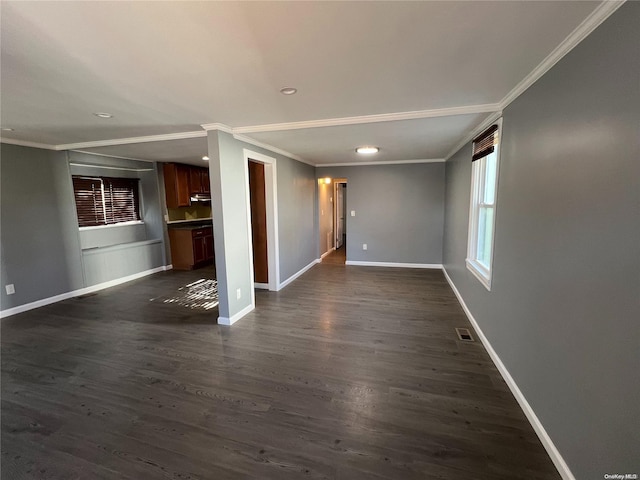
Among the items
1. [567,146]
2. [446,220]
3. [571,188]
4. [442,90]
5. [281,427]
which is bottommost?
[281,427]

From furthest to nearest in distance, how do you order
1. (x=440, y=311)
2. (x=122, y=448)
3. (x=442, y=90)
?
(x=440, y=311)
(x=442, y=90)
(x=122, y=448)

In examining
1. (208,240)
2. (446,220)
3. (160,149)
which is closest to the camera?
(160,149)

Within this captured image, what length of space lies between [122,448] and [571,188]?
2989mm

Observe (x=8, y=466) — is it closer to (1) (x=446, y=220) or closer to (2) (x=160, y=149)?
(2) (x=160, y=149)

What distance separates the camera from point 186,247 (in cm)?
612

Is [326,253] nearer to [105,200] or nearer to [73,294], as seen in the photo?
[105,200]

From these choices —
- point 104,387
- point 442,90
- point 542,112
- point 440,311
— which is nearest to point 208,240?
point 104,387

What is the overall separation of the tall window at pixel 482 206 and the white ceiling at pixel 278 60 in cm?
31

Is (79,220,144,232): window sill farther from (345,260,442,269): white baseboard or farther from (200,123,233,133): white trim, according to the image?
(345,260,442,269): white baseboard

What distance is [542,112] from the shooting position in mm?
1769

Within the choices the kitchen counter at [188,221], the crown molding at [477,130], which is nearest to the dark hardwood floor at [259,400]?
the crown molding at [477,130]

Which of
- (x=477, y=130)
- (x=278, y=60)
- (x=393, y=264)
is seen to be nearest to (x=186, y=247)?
(x=393, y=264)

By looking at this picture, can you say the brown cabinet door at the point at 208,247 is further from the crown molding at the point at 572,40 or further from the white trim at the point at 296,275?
the crown molding at the point at 572,40

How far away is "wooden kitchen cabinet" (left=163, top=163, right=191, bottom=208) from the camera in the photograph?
580cm
